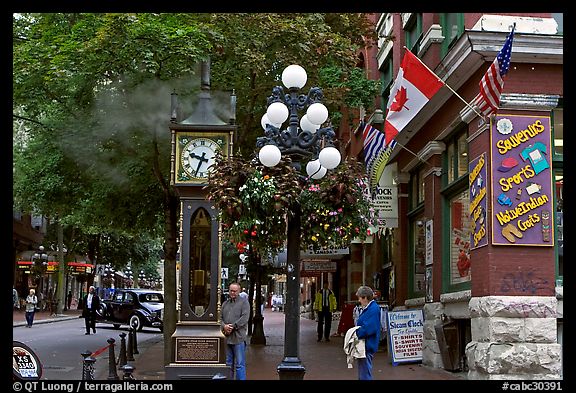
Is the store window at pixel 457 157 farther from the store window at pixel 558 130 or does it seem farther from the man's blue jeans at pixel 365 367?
the man's blue jeans at pixel 365 367

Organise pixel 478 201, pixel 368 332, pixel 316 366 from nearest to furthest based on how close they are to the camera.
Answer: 1. pixel 368 332
2. pixel 478 201
3. pixel 316 366

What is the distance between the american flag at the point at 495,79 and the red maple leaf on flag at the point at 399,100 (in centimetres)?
281

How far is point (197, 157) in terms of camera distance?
1277 centimetres

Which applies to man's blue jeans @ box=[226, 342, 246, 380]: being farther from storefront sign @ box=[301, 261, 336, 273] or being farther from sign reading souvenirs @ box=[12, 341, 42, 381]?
storefront sign @ box=[301, 261, 336, 273]

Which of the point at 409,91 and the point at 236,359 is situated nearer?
the point at 236,359

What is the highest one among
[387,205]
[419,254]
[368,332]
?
[387,205]

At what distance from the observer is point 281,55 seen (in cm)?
1557

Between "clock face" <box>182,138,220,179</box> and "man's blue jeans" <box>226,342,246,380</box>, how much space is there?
9.88 feet

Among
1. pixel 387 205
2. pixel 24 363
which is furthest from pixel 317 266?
pixel 24 363

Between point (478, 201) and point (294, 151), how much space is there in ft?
14.3

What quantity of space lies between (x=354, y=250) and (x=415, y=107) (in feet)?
49.1

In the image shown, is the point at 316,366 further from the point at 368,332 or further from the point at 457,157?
the point at 368,332

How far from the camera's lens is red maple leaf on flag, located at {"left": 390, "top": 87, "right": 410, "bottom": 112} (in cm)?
1441

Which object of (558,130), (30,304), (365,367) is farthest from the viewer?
(30,304)
